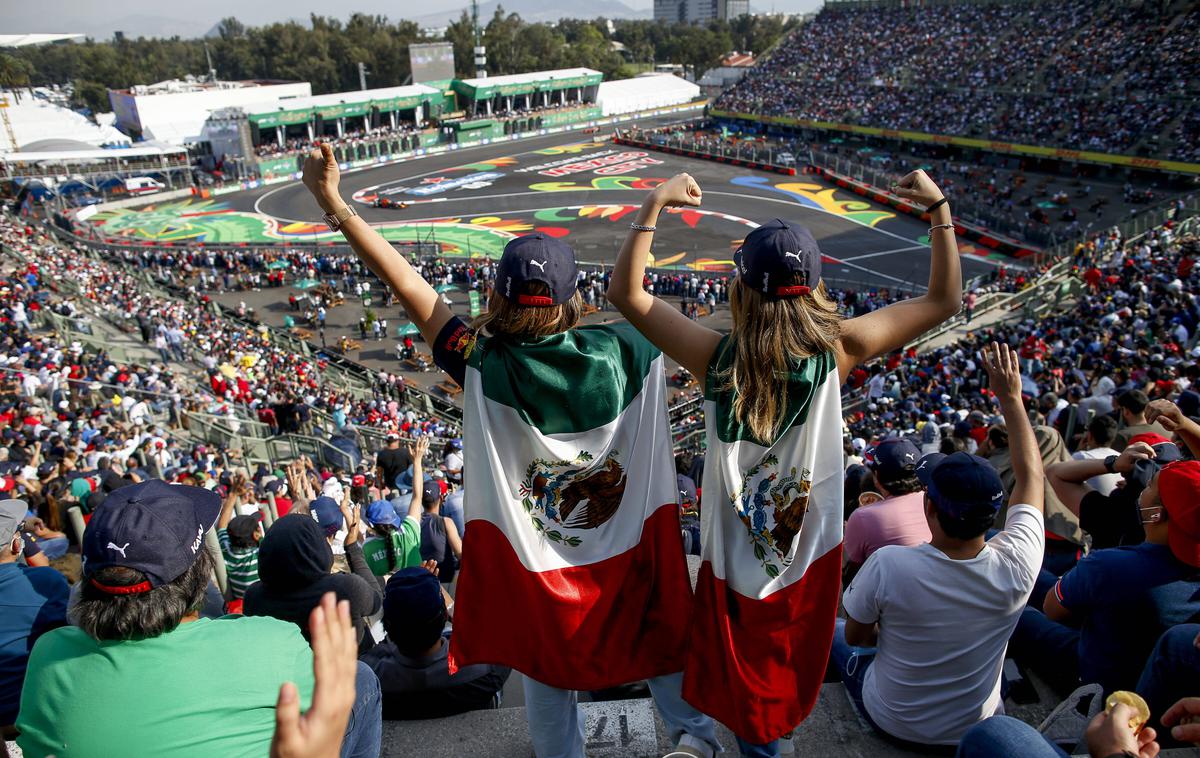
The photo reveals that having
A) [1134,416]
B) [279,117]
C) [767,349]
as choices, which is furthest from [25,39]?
[767,349]

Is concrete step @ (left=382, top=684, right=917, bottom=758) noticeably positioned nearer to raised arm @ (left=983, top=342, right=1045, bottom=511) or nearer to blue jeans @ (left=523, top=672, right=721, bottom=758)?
blue jeans @ (left=523, top=672, right=721, bottom=758)

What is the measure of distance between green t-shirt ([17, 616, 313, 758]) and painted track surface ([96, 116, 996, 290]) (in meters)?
25.7

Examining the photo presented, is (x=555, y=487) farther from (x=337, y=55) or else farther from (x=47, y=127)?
(x=337, y=55)

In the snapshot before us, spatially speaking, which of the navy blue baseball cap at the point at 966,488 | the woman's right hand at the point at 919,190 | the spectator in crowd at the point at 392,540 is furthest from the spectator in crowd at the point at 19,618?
the woman's right hand at the point at 919,190

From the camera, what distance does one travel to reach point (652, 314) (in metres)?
2.21

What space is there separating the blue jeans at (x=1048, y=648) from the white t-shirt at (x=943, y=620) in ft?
1.87

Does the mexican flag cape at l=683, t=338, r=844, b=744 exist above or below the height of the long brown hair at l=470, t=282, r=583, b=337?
below

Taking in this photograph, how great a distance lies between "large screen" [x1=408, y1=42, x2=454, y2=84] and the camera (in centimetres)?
6328

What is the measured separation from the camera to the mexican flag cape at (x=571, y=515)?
85.2 inches

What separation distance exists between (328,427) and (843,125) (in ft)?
139

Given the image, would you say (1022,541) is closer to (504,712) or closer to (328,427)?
(504,712)

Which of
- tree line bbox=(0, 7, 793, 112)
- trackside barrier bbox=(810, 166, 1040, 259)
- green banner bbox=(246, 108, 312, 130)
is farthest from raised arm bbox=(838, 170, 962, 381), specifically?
tree line bbox=(0, 7, 793, 112)

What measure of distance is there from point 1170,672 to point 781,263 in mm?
1701

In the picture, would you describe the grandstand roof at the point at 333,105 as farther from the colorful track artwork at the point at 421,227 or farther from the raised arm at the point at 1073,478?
the raised arm at the point at 1073,478
